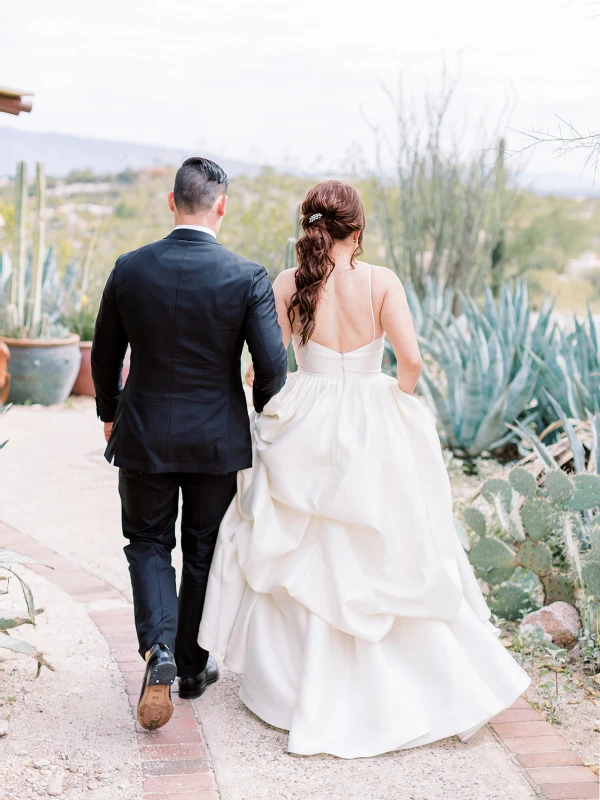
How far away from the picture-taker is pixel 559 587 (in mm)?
3688

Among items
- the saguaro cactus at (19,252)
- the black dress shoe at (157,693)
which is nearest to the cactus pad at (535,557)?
the black dress shoe at (157,693)

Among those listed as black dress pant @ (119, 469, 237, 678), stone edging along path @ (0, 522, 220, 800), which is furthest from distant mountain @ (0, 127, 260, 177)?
black dress pant @ (119, 469, 237, 678)

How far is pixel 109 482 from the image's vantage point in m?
5.86

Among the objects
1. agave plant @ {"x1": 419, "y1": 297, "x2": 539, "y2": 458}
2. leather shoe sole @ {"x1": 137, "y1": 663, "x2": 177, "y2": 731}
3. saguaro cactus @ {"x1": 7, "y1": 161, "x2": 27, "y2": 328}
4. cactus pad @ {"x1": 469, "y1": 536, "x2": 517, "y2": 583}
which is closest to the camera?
leather shoe sole @ {"x1": 137, "y1": 663, "x2": 177, "y2": 731}

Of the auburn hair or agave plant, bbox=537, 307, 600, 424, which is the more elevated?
the auburn hair

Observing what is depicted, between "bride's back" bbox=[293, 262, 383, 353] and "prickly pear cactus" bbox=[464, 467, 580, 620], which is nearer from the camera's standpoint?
"bride's back" bbox=[293, 262, 383, 353]

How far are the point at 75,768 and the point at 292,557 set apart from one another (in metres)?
0.90

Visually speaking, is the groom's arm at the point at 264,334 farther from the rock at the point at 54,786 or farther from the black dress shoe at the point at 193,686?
the rock at the point at 54,786

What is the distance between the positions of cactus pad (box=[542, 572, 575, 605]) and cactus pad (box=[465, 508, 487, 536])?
0.33m

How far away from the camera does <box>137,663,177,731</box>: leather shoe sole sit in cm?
262

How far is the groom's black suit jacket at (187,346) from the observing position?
2658 millimetres

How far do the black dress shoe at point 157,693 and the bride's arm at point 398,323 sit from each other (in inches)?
48.0

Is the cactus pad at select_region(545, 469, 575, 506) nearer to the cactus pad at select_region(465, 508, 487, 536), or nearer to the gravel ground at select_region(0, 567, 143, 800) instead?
the cactus pad at select_region(465, 508, 487, 536)

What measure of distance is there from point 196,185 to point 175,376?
608 millimetres
